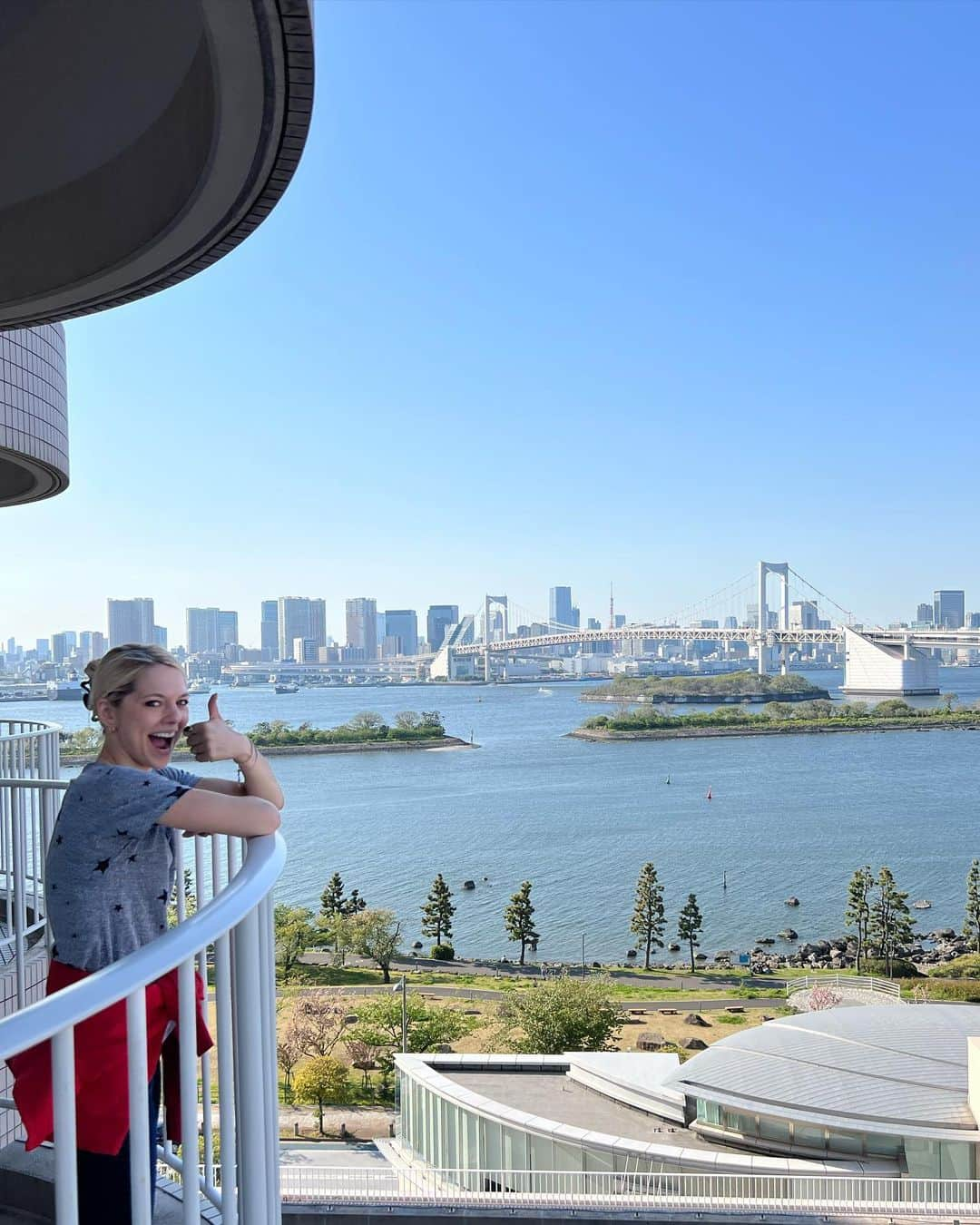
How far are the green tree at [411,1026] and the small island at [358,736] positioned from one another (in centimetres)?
2125

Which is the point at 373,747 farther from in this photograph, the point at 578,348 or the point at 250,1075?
the point at 250,1075

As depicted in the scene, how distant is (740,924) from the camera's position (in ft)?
72.1

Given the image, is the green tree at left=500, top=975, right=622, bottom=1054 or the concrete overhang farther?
the green tree at left=500, top=975, right=622, bottom=1054

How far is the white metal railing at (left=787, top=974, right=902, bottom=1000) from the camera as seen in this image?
17.1 meters

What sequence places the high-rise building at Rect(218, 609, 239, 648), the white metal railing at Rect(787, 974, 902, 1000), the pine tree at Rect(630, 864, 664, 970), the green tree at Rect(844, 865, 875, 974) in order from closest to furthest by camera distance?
the white metal railing at Rect(787, 974, 902, 1000) < the pine tree at Rect(630, 864, 664, 970) < the green tree at Rect(844, 865, 875, 974) < the high-rise building at Rect(218, 609, 239, 648)

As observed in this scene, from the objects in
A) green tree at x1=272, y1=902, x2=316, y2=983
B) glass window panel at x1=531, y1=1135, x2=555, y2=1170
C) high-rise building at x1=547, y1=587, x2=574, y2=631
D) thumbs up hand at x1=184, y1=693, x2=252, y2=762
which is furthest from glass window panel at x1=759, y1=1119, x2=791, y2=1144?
high-rise building at x1=547, y1=587, x2=574, y2=631

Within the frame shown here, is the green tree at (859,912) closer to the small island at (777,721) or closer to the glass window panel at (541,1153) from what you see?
the glass window panel at (541,1153)

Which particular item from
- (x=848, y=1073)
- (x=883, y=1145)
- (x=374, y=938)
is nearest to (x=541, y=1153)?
(x=883, y=1145)

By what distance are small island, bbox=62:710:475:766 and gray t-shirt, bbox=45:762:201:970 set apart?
36.0m

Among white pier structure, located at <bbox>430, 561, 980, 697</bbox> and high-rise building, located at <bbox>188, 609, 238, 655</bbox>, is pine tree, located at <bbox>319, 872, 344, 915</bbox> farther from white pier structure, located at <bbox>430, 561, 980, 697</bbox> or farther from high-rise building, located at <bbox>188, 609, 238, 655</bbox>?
high-rise building, located at <bbox>188, 609, 238, 655</bbox>

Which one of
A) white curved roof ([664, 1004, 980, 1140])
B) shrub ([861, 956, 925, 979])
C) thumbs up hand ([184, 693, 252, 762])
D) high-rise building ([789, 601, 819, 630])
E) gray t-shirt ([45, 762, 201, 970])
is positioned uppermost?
high-rise building ([789, 601, 819, 630])

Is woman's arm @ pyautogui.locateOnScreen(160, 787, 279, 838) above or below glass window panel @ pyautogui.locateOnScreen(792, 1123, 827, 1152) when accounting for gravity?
above

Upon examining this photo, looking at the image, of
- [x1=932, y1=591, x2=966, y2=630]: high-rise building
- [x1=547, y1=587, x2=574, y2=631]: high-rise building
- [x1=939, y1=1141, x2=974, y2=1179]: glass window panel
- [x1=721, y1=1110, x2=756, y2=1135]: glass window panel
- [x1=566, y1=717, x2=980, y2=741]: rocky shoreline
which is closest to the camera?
[x1=939, y1=1141, x2=974, y2=1179]: glass window panel

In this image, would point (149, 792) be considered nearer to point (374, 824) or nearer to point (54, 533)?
point (374, 824)
